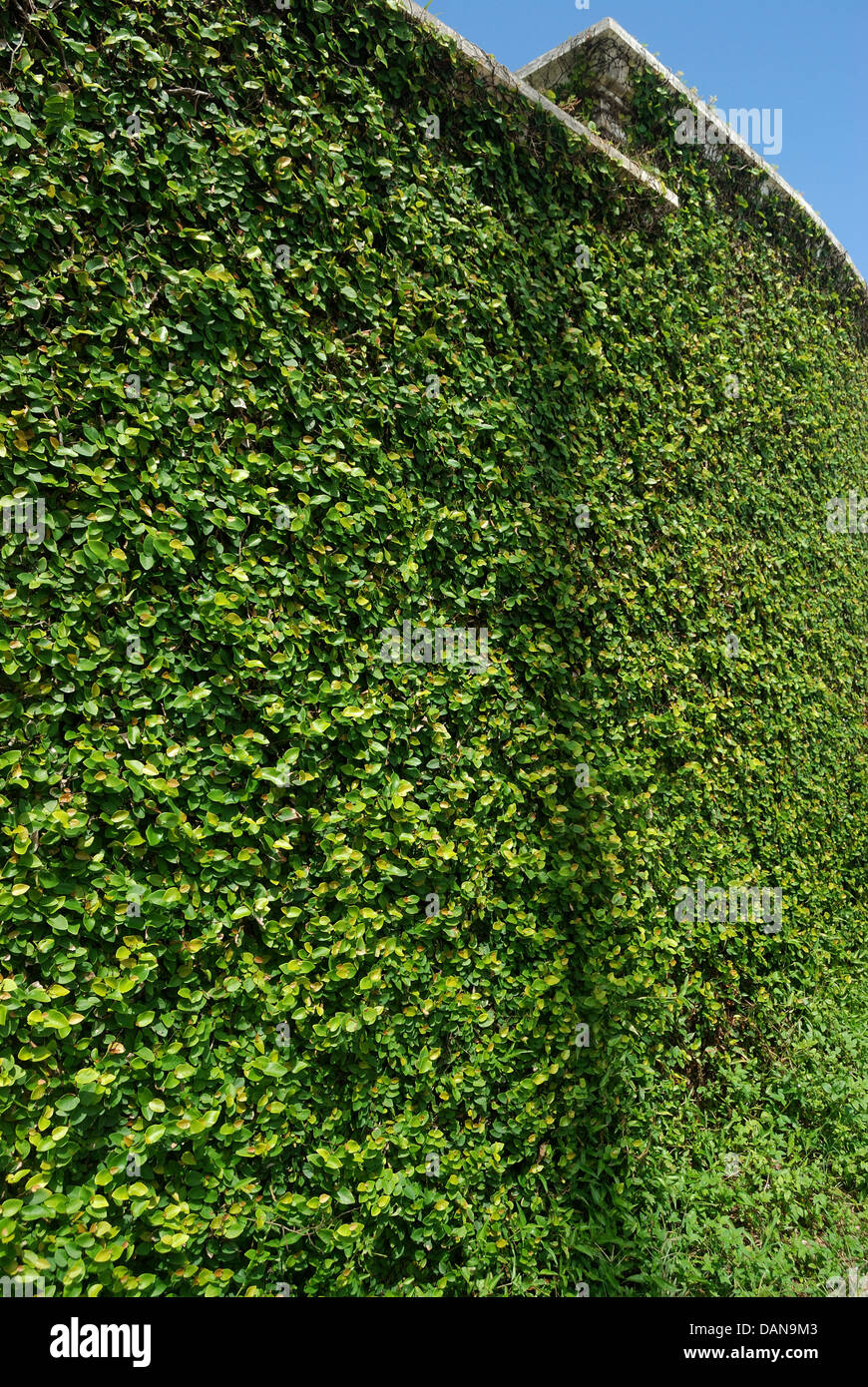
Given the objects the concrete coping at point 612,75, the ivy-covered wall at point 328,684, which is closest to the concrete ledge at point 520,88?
the ivy-covered wall at point 328,684

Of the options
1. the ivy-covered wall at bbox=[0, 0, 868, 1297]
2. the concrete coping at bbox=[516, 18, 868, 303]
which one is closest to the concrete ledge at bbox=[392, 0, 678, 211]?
the ivy-covered wall at bbox=[0, 0, 868, 1297]

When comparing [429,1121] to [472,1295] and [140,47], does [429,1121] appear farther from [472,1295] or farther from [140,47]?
[140,47]

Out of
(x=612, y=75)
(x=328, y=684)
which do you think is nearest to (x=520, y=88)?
(x=612, y=75)

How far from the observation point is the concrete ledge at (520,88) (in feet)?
9.05

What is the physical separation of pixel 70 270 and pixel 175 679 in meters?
1.05

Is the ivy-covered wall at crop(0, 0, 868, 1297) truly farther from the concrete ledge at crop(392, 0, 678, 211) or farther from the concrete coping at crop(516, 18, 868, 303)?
the concrete coping at crop(516, 18, 868, 303)

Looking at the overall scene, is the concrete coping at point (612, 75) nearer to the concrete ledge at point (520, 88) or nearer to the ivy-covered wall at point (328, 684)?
the concrete ledge at point (520, 88)

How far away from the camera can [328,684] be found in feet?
7.64

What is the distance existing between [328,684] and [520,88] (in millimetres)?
2679

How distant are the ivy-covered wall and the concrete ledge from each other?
7 cm

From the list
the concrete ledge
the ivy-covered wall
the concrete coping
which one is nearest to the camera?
the ivy-covered wall

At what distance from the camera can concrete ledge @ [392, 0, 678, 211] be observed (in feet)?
9.05

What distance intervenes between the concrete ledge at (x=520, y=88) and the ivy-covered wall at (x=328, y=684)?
2.7 inches
